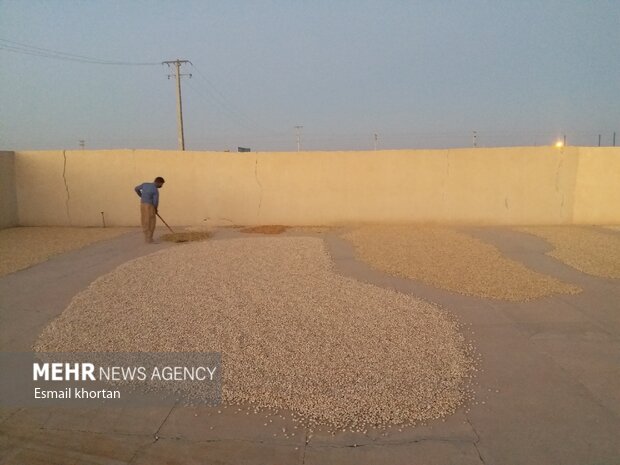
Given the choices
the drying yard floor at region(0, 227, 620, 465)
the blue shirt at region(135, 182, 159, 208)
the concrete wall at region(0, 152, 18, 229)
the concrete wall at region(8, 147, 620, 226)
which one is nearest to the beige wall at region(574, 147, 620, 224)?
the concrete wall at region(8, 147, 620, 226)

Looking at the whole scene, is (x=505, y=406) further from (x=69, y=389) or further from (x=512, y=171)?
(x=512, y=171)

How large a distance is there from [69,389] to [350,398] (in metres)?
2.26

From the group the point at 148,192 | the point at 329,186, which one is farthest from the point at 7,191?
the point at 329,186

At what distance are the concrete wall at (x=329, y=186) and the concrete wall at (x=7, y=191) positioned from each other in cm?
16

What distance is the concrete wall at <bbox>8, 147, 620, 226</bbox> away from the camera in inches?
409

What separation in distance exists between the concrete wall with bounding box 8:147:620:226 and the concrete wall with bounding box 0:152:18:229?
0.53 ft

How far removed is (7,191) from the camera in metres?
10.2

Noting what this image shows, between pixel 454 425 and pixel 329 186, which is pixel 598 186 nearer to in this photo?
pixel 329 186

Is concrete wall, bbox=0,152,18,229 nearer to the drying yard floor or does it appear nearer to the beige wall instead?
the drying yard floor

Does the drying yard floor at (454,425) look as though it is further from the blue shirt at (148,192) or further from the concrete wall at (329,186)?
the concrete wall at (329,186)

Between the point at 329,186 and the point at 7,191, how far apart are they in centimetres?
923

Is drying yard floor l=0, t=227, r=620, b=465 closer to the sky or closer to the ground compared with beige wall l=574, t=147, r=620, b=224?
closer to the ground

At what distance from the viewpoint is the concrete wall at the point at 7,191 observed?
32.9 ft

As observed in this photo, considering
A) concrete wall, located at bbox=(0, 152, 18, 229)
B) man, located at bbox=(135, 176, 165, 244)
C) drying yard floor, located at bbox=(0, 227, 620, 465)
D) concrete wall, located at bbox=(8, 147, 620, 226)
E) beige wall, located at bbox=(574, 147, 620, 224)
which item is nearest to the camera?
drying yard floor, located at bbox=(0, 227, 620, 465)
